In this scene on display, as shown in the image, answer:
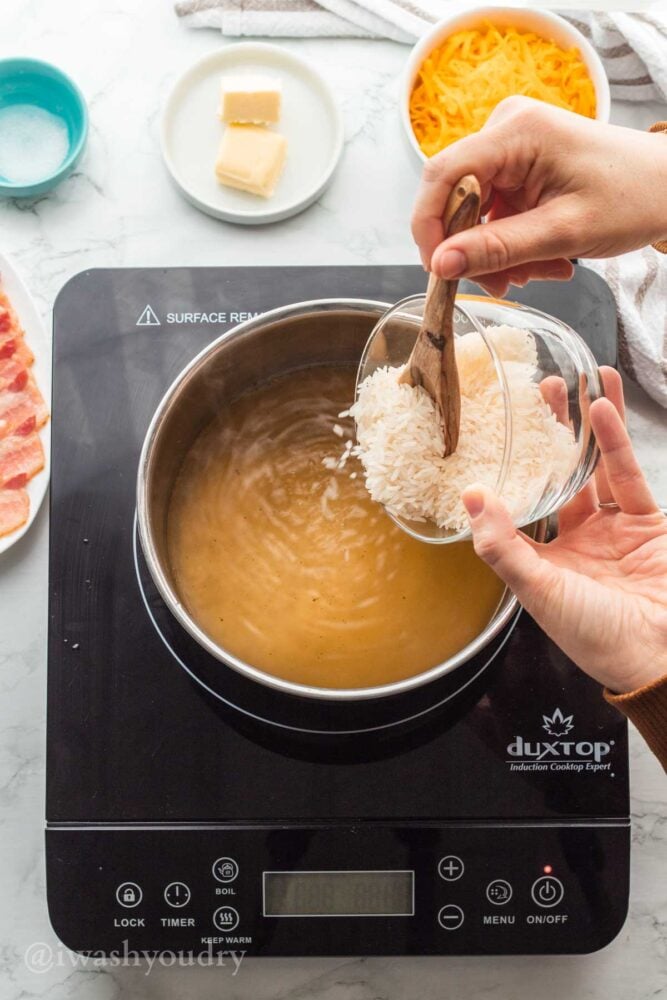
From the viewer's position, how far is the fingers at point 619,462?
39.8 inches

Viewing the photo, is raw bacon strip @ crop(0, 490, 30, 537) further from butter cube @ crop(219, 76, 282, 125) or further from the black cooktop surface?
butter cube @ crop(219, 76, 282, 125)

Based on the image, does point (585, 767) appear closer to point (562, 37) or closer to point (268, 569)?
point (268, 569)

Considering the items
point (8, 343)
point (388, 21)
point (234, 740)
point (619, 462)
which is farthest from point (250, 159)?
point (234, 740)

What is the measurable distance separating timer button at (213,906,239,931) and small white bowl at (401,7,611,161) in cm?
94

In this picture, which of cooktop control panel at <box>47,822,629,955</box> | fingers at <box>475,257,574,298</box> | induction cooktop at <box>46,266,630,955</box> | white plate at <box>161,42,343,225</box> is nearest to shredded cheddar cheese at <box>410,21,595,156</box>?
white plate at <box>161,42,343,225</box>

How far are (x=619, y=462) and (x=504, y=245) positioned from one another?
0.99 ft

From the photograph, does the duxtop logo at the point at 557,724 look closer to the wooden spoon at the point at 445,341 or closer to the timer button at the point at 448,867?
the timer button at the point at 448,867

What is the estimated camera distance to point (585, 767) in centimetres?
108

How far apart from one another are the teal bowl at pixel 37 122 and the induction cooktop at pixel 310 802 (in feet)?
1.75

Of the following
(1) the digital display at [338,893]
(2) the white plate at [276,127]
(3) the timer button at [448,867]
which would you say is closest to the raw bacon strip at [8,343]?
(2) the white plate at [276,127]

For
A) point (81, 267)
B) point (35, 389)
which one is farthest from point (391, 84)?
point (35, 389)

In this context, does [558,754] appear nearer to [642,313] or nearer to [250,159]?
[642,313]

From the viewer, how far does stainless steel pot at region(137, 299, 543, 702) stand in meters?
0.96

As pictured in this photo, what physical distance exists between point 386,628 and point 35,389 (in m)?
0.55
